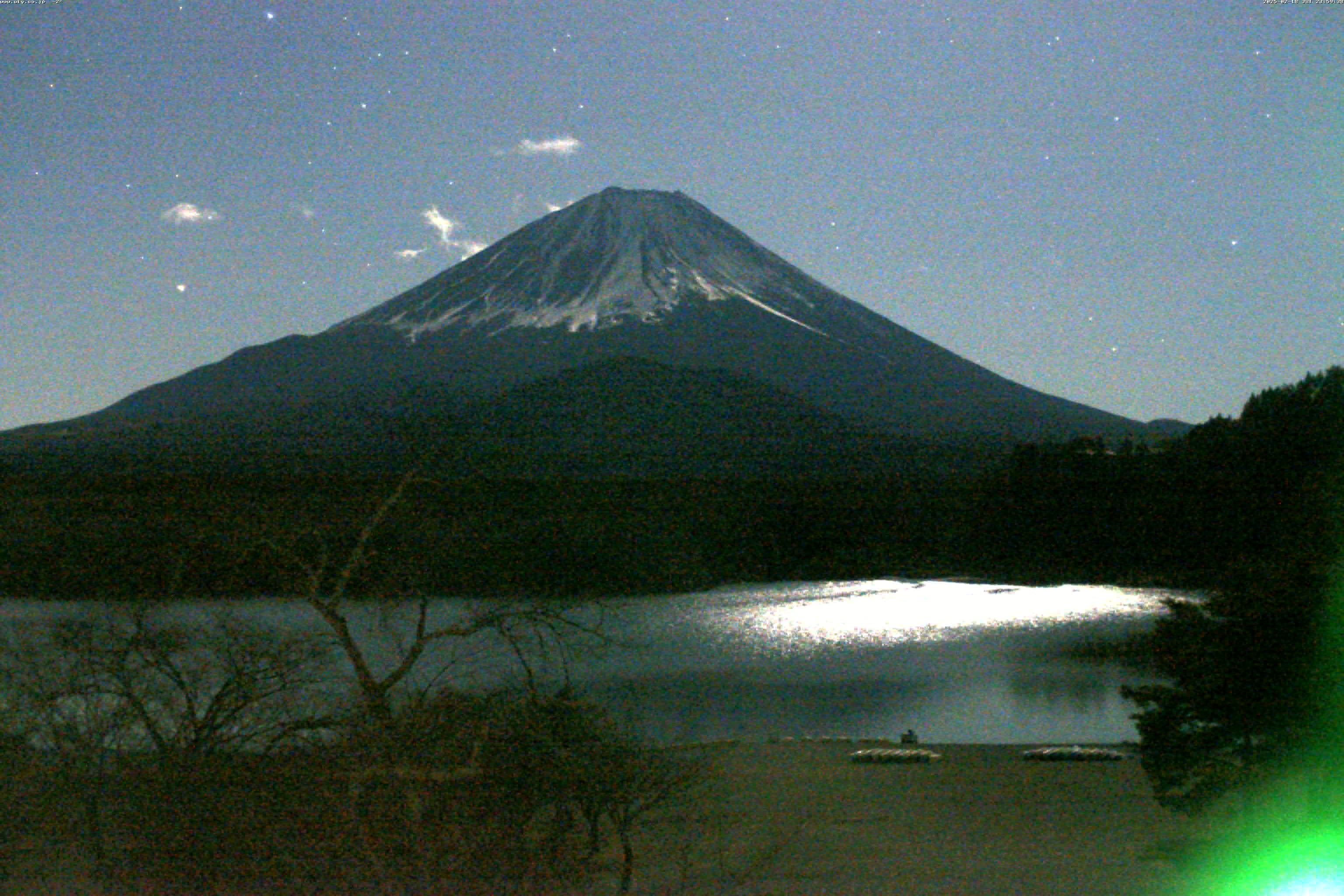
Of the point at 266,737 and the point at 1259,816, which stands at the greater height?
the point at 266,737

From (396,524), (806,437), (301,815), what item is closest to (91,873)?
(301,815)

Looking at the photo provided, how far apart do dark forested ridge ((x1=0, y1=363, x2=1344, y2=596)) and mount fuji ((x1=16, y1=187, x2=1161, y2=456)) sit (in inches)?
171

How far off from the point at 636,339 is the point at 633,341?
1.37ft

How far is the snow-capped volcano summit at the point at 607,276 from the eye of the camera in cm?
6234

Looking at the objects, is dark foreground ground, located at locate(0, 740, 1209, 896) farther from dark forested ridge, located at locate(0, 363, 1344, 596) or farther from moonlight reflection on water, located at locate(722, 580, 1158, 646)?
moonlight reflection on water, located at locate(722, 580, 1158, 646)

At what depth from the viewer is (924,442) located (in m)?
49.3

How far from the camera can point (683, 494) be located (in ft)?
129

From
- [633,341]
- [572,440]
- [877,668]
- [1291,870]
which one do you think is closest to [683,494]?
[572,440]

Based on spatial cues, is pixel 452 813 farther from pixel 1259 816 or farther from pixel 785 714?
pixel 785 714

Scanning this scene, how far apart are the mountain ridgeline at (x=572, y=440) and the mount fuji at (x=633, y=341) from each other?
0.21 metres

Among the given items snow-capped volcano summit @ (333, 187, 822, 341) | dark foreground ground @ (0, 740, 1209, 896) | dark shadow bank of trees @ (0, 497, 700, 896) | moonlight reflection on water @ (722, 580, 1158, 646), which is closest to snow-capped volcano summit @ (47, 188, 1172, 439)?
snow-capped volcano summit @ (333, 187, 822, 341)

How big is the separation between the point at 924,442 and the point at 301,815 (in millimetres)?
46740

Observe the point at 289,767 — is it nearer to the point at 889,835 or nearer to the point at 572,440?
the point at 889,835

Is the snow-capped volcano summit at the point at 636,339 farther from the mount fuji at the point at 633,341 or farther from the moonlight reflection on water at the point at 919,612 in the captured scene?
the moonlight reflection on water at the point at 919,612
